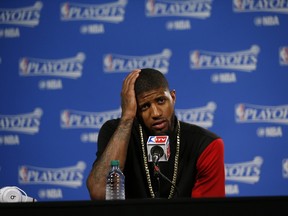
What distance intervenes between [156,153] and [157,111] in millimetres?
565

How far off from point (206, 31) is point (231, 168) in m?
1.16

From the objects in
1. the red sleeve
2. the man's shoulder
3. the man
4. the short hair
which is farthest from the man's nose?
the red sleeve

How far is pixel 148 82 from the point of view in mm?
3270

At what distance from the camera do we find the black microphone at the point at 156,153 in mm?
2648

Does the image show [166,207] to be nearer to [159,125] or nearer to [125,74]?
[159,125]

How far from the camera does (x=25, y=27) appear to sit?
513cm

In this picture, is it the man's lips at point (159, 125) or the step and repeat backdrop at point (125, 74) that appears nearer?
the man's lips at point (159, 125)

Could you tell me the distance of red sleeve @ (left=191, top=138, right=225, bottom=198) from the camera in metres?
3.10

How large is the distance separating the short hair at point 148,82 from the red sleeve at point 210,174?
1.44ft

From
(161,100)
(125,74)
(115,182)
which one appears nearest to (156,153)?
(115,182)

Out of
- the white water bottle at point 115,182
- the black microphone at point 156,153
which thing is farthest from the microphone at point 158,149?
the white water bottle at point 115,182

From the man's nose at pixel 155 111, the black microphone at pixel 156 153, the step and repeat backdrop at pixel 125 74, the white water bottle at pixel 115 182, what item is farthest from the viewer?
the step and repeat backdrop at pixel 125 74

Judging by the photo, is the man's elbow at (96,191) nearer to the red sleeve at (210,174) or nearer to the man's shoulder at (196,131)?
the red sleeve at (210,174)

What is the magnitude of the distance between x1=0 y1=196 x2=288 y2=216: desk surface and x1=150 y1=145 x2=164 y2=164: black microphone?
2.24 ft
